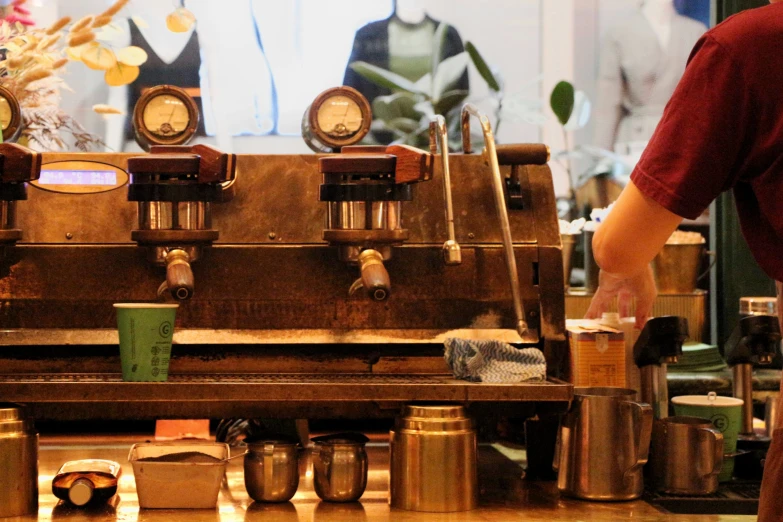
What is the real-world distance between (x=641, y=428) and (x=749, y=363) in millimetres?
428

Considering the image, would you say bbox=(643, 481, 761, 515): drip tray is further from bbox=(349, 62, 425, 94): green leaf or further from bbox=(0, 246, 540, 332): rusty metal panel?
A: bbox=(349, 62, 425, 94): green leaf

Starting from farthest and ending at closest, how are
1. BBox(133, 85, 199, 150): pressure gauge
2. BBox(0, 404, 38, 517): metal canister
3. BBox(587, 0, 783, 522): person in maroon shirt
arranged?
BBox(133, 85, 199, 150): pressure gauge → BBox(0, 404, 38, 517): metal canister → BBox(587, 0, 783, 522): person in maroon shirt

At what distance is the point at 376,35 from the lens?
121 inches

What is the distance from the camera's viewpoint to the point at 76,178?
1.76 metres

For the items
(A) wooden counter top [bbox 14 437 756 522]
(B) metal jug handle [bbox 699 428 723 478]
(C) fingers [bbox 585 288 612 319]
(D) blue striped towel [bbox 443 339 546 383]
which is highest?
(C) fingers [bbox 585 288 612 319]

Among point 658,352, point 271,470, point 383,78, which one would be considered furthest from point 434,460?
point 383,78

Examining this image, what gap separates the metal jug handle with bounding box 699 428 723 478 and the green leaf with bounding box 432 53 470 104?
1737 mm

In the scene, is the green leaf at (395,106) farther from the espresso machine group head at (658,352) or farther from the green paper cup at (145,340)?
the green paper cup at (145,340)

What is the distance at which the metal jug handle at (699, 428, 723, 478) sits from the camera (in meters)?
1.50

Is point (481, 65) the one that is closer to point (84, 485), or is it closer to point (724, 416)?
point (724, 416)

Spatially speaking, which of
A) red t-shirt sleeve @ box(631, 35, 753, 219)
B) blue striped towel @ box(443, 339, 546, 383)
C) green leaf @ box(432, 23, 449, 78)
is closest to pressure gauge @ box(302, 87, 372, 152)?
blue striped towel @ box(443, 339, 546, 383)

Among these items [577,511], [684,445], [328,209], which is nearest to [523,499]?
[577,511]

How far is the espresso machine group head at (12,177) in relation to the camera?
4.97 ft

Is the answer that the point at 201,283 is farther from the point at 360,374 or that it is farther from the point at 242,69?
the point at 242,69
